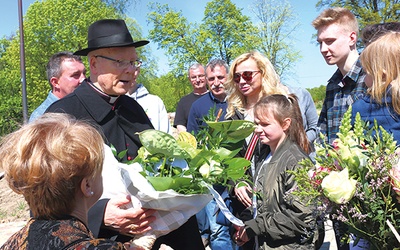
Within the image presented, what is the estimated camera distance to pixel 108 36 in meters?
3.05

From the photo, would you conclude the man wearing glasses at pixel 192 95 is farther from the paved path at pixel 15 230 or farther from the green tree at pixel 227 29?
the green tree at pixel 227 29

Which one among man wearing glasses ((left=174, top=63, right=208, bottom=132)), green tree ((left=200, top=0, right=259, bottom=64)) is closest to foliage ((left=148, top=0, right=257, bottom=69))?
green tree ((left=200, top=0, right=259, bottom=64))

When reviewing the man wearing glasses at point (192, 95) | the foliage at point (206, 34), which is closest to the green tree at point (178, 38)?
the foliage at point (206, 34)

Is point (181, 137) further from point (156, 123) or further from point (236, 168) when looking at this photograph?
point (156, 123)

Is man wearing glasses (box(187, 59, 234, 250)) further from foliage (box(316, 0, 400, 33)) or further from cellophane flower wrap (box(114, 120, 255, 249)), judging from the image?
foliage (box(316, 0, 400, 33))

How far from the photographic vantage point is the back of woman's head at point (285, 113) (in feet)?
11.4

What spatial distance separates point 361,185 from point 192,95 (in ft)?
18.0

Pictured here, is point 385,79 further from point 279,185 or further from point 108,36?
point 108,36

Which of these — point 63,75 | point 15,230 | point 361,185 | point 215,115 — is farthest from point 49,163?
point 15,230

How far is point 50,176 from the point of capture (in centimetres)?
167

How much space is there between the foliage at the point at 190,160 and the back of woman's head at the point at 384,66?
2.81 feet

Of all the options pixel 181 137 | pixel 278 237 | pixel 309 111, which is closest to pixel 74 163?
pixel 181 137

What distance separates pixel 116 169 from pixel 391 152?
1.23 m

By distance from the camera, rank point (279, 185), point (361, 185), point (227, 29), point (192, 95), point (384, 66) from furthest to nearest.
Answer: point (227, 29) < point (192, 95) < point (279, 185) < point (384, 66) < point (361, 185)
